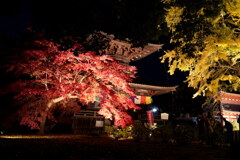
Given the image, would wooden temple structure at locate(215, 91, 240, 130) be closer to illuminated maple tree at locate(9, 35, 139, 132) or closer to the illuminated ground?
illuminated maple tree at locate(9, 35, 139, 132)

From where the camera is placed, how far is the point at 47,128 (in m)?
13.2

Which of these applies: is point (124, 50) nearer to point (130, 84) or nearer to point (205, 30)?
point (130, 84)

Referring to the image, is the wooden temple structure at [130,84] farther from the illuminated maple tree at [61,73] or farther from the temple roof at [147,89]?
the illuminated maple tree at [61,73]

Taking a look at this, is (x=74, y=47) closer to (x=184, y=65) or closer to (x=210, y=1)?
(x=184, y=65)

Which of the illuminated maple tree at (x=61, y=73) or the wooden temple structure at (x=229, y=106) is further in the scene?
the wooden temple structure at (x=229, y=106)

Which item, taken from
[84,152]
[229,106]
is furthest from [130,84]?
[229,106]

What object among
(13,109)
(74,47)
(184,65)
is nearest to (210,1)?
(184,65)

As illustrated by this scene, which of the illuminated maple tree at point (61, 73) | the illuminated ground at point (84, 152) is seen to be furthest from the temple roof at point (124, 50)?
the illuminated ground at point (84, 152)

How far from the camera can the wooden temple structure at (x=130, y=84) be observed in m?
13.0

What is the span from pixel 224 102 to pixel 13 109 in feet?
64.9

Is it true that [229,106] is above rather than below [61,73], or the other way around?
below

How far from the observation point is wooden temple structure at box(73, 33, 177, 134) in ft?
42.6

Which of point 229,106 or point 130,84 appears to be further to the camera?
point 229,106

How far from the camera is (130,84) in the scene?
1517 cm
